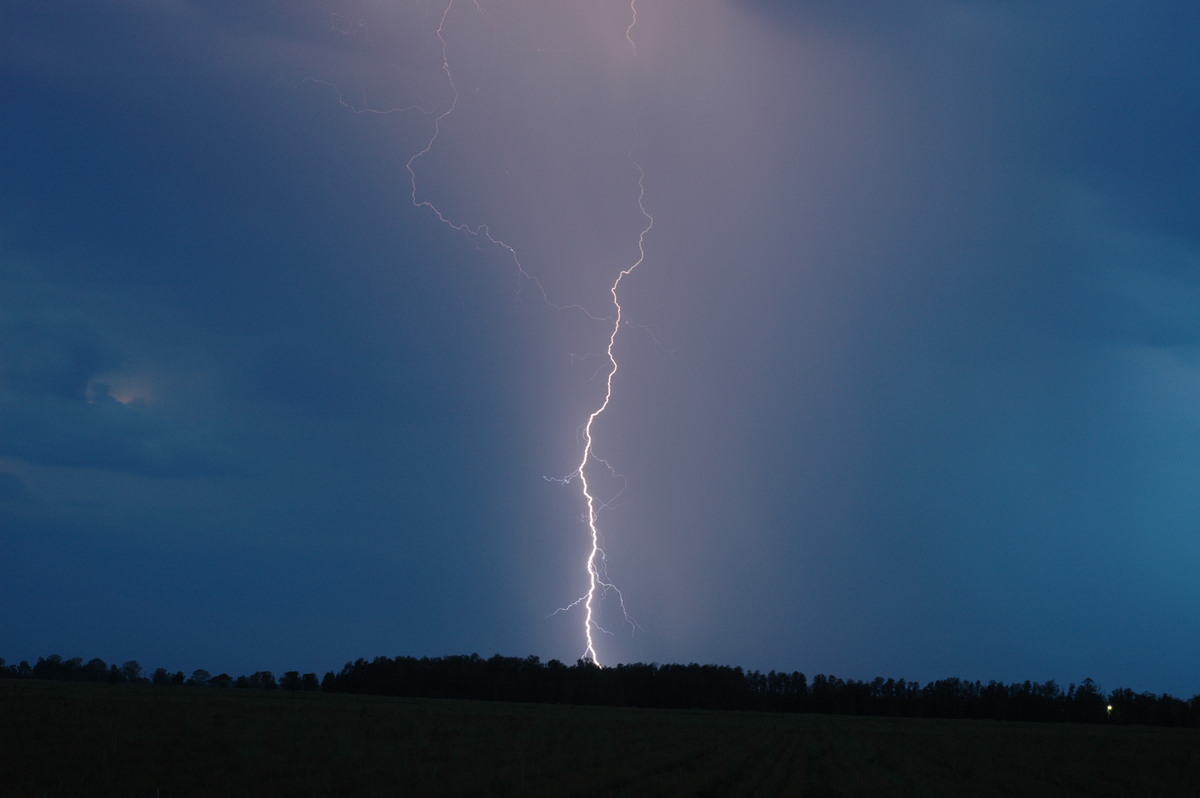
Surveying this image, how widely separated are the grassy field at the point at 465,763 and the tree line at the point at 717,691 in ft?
230

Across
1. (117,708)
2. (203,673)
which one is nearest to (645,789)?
(117,708)

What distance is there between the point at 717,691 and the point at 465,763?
9247 centimetres

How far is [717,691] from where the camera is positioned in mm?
102688

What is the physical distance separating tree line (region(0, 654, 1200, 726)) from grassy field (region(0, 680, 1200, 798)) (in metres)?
70.0

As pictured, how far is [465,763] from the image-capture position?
15664 millimetres

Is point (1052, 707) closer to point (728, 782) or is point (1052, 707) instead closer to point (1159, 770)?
point (1159, 770)

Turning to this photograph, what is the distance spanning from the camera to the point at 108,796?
10.2 meters

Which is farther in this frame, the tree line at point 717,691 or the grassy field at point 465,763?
the tree line at point 717,691

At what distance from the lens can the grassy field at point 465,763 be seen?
12047 mm

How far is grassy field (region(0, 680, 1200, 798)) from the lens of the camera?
12047 mm

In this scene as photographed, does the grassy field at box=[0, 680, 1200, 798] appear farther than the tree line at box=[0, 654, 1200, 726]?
No

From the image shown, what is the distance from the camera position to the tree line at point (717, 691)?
309 ft

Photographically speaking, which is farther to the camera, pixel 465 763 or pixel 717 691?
pixel 717 691

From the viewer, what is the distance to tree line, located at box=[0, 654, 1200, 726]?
94062 mm
